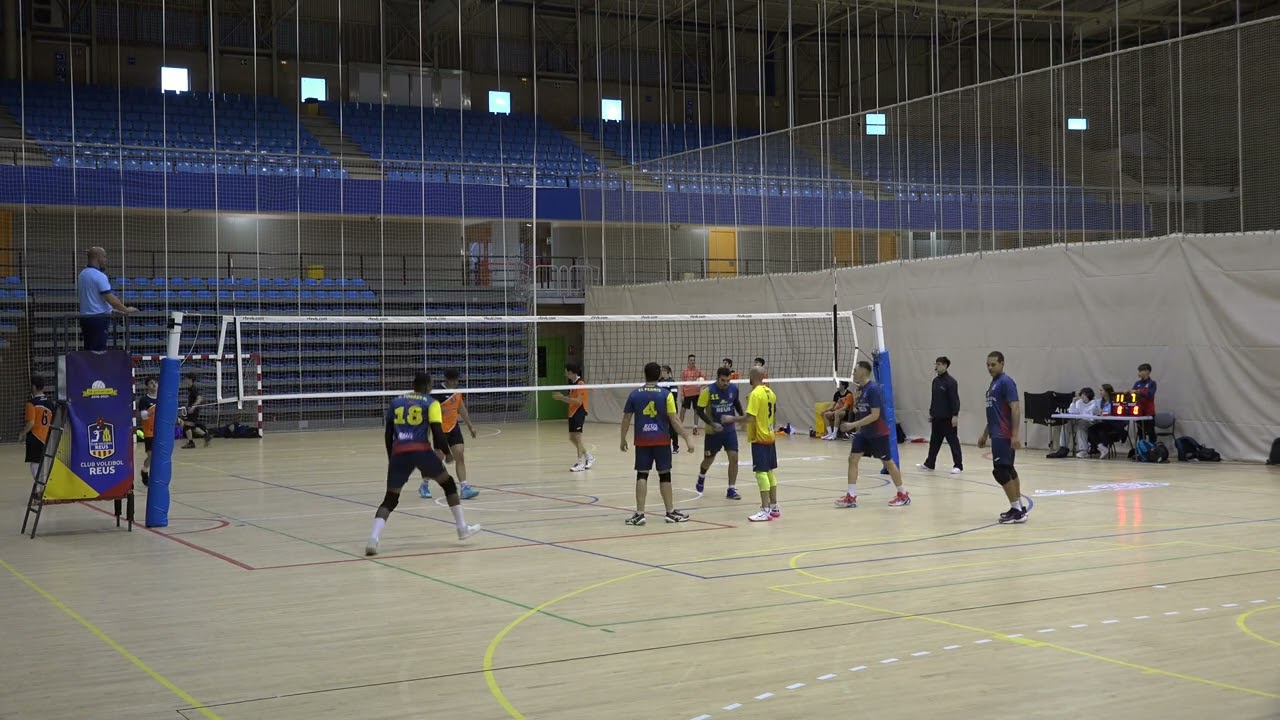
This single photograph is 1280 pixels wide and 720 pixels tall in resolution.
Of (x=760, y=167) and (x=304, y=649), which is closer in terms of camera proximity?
(x=304, y=649)

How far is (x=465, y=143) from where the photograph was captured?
39.1 m

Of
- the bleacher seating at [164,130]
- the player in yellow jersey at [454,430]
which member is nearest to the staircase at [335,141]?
the bleacher seating at [164,130]

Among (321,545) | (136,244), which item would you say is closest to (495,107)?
(136,244)

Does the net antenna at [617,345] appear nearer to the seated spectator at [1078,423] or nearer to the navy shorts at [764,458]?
the seated spectator at [1078,423]

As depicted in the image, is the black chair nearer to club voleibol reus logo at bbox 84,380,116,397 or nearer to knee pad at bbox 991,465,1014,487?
knee pad at bbox 991,465,1014,487

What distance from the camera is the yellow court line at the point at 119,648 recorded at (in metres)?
6.22

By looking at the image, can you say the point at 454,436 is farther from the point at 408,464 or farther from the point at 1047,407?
the point at 1047,407

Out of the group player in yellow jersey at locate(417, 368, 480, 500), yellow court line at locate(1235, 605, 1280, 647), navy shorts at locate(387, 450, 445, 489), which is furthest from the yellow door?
yellow court line at locate(1235, 605, 1280, 647)

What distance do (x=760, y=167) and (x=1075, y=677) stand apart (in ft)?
75.7

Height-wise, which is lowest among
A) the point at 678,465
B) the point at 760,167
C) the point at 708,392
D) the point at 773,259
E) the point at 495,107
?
the point at 678,465

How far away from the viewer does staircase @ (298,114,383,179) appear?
114 ft

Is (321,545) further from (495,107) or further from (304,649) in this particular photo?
(495,107)

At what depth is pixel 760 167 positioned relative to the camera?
2872cm

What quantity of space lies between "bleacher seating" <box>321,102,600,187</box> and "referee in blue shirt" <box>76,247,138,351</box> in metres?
21.2
